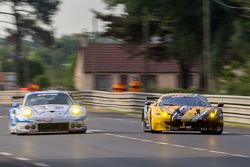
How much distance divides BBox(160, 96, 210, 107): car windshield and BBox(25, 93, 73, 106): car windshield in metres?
2.63

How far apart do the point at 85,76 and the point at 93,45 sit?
3123mm

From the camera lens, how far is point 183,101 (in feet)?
70.1

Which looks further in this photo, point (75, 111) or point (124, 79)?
point (124, 79)

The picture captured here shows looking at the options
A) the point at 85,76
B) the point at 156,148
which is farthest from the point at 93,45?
the point at 156,148

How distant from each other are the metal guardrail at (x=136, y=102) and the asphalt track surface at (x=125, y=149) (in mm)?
5503

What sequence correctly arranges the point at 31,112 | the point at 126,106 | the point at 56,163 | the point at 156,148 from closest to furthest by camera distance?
the point at 56,163
the point at 156,148
the point at 31,112
the point at 126,106

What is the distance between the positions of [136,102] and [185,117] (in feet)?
53.5

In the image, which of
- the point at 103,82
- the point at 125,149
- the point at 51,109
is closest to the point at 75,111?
the point at 51,109

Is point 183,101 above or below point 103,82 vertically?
below

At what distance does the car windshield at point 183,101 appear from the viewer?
21219 millimetres

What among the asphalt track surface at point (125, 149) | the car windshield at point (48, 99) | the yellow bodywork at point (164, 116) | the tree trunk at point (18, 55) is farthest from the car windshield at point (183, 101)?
the tree trunk at point (18, 55)

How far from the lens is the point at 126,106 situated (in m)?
37.7

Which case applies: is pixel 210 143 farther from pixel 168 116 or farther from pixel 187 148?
pixel 168 116

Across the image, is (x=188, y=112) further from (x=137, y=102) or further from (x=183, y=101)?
(x=137, y=102)
